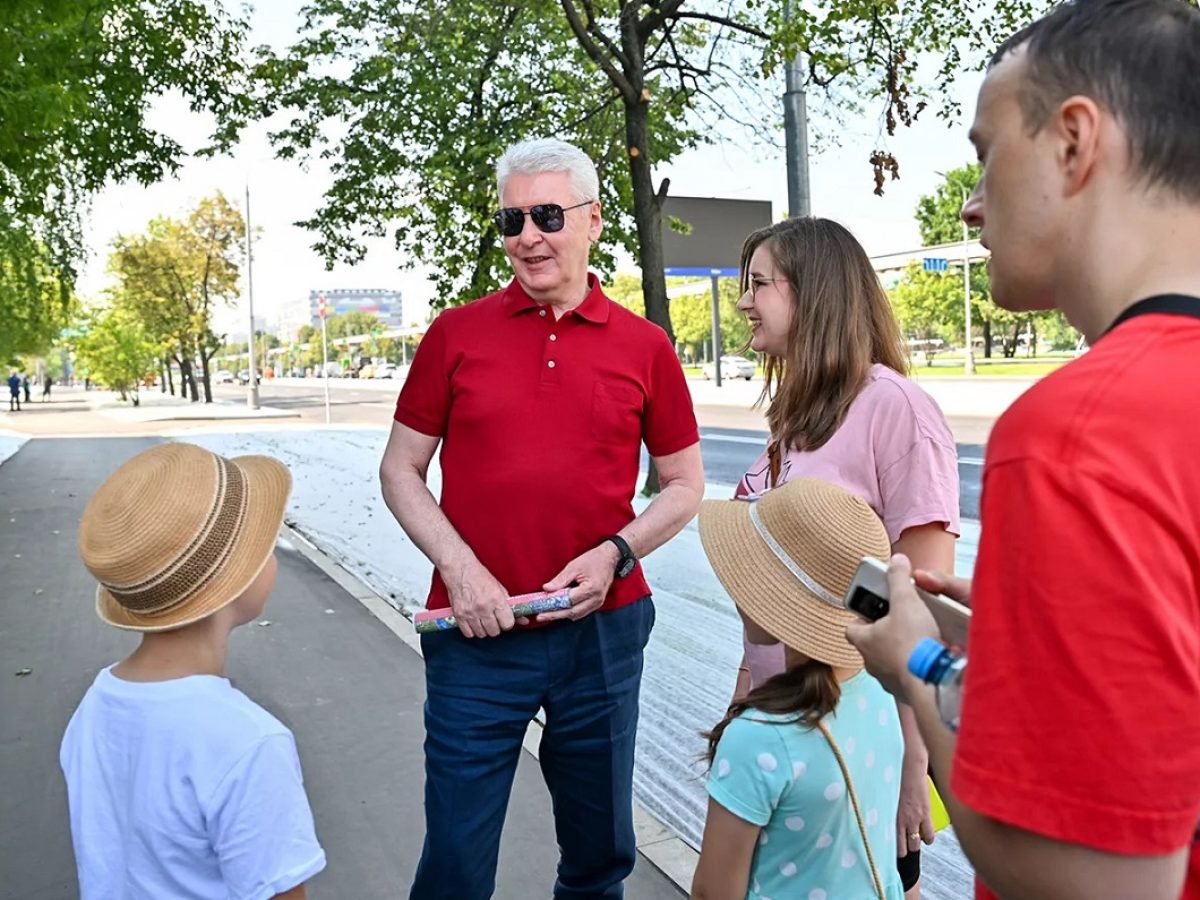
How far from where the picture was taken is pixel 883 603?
1163mm

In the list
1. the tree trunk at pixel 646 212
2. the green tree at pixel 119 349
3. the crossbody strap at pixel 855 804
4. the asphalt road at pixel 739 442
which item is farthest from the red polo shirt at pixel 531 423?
the green tree at pixel 119 349

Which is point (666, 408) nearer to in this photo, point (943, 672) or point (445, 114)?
point (943, 672)

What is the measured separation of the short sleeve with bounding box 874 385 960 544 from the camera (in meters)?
2.31

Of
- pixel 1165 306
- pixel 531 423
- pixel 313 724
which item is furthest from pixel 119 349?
pixel 1165 306

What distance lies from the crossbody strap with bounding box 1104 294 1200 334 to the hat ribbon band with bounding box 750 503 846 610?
3.11 ft

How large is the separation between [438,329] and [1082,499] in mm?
2077

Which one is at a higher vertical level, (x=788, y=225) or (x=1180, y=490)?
(x=788, y=225)

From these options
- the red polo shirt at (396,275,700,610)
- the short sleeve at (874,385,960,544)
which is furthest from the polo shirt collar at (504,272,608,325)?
the short sleeve at (874,385,960,544)

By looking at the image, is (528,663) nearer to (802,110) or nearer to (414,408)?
(414,408)

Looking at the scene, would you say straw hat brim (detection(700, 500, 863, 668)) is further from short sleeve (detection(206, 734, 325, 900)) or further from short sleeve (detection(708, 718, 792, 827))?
short sleeve (detection(206, 734, 325, 900))

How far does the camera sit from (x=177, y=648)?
5.93 ft

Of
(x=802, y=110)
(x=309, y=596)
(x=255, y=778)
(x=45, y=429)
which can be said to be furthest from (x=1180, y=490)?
(x=45, y=429)

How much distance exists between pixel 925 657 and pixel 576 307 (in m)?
1.85

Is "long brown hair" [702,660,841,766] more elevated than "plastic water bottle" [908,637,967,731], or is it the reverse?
"plastic water bottle" [908,637,967,731]
